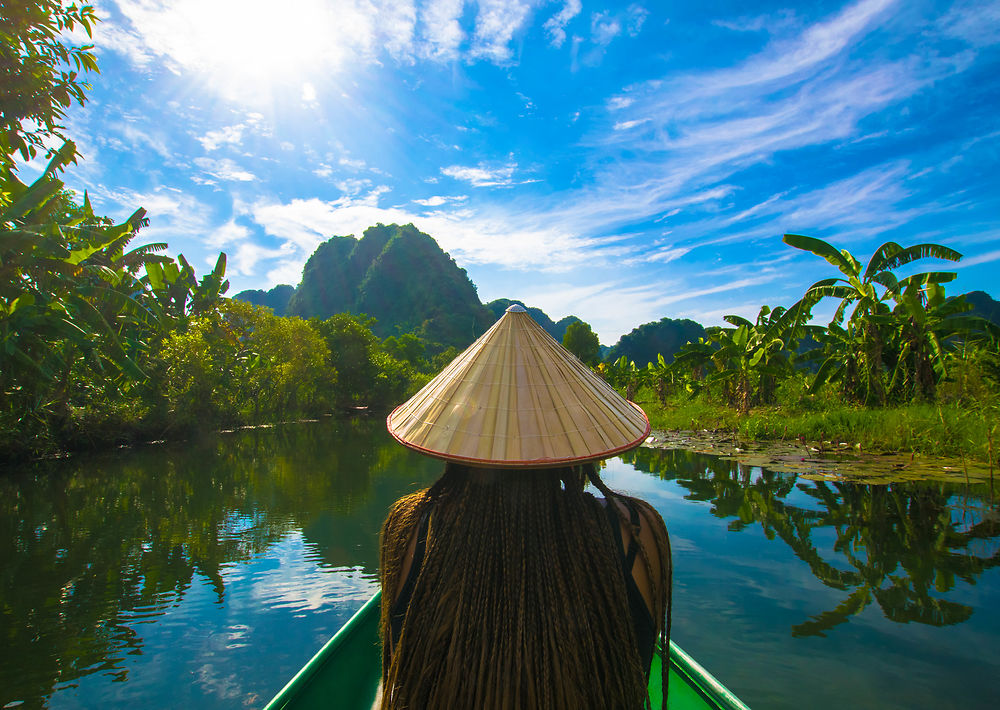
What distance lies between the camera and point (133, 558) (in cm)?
493

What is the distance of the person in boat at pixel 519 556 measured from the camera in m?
0.87

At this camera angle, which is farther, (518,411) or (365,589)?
(365,589)

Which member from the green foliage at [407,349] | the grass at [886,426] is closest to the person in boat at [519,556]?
the grass at [886,426]

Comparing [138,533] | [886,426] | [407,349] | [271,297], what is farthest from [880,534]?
[271,297]

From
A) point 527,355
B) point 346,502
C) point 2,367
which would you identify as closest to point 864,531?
point 527,355

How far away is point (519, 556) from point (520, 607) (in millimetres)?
90

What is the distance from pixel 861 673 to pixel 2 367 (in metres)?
11.9

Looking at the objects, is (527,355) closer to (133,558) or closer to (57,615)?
(57,615)

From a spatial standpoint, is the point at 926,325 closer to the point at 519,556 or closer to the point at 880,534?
the point at 880,534

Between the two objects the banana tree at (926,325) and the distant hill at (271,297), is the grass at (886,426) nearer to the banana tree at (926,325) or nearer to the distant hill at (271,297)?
the banana tree at (926,325)

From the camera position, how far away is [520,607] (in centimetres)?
88

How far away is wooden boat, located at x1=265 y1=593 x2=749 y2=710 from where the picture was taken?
185 centimetres

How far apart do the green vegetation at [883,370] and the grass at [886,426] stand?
0.02m

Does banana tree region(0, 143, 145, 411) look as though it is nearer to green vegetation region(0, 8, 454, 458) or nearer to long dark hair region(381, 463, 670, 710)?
green vegetation region(0, 8, 454, 458)
